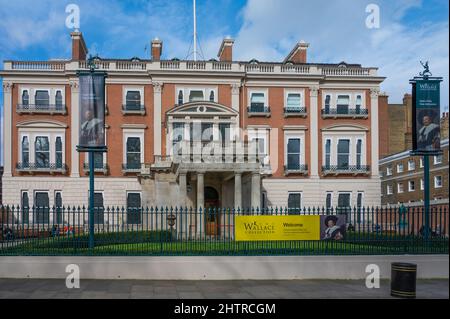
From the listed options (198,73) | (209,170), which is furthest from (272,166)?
(209,170)

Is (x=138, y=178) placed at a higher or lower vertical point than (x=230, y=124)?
lower

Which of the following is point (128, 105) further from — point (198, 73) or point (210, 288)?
point (210, 288)

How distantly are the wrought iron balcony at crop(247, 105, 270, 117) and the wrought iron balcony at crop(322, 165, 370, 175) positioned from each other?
7.26 meters

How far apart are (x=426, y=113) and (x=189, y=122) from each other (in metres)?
22.8

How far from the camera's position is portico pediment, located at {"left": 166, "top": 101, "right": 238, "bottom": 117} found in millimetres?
39094

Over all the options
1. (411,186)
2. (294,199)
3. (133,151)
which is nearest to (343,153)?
(294,199)

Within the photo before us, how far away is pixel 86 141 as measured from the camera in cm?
1906

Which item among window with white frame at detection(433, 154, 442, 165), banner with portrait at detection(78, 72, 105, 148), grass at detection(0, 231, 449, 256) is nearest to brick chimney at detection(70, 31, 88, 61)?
banner with portrait at detection(78, 72, 105, 148)

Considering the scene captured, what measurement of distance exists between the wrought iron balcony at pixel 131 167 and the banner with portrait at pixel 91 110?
23653 millimetres

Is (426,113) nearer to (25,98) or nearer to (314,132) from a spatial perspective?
(314,132)

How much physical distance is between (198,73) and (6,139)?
17.6m

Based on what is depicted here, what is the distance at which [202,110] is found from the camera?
39375 millimetres

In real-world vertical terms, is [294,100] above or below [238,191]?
above

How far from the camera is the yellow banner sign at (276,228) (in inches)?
662
